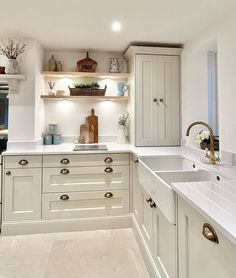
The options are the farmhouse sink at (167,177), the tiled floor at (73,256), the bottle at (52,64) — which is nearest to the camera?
the farmhouse sink at (167,177)

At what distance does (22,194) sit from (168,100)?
2145mm

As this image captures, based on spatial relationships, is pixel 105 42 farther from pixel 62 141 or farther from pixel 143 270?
pixel 143 270

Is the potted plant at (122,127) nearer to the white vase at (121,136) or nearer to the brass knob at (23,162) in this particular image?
the white vase at (121,136)

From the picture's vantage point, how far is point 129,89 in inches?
126

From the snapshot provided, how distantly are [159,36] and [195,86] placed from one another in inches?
29.5

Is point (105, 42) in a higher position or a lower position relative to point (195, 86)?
higher

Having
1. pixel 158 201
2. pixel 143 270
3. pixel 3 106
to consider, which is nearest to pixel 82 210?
pixel 143 270

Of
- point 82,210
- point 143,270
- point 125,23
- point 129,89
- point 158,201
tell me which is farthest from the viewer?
point 129,89

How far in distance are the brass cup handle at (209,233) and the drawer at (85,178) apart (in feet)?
5.70

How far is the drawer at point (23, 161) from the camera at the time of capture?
97.8 inches

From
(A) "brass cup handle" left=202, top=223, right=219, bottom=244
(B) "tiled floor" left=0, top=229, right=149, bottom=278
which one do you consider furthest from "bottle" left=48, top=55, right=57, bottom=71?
(A) "brass cup handle" left=202, top=223, right=219, bottom=244

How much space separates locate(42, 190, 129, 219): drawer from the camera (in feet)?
8.45

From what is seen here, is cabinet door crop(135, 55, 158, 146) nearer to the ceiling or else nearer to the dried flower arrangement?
the ceiling

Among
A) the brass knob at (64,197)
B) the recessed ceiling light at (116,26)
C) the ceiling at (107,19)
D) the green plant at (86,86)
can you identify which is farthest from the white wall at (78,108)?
the brass knob at (64,197)
